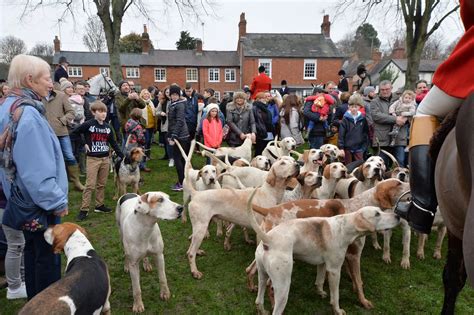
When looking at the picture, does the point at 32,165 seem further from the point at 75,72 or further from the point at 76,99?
the point at 75,72

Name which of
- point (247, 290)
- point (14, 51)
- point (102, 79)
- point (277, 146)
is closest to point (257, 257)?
point (247, 290)

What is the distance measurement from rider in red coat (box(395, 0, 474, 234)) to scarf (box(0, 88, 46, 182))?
279 cm

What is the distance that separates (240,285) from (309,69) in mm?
40172

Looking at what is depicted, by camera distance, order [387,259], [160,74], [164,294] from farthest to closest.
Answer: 1. [160,74]
2. [387,259]
3. [164,294]

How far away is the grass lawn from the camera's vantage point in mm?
3742

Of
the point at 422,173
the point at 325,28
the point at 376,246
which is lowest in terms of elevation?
the point at 376,246

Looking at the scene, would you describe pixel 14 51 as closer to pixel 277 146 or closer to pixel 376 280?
pixel 277 146

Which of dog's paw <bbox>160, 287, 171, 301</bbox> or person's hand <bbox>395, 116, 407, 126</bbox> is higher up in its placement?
person's hand <bbox>395, 116, 407, 126</bbox>

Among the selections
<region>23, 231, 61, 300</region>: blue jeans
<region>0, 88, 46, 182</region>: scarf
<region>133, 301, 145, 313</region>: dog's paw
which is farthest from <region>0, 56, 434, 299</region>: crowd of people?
<region>133, 301, 145, 313</region>: dog's paw

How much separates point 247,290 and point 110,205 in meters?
4.37

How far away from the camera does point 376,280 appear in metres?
4.27

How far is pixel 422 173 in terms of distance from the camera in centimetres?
192

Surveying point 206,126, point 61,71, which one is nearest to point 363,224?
point 206,126

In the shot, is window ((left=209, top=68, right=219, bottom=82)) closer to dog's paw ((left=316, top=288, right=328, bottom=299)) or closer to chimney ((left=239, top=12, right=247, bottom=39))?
chimney ((left=239, top=12, right=247, bottom=39))
